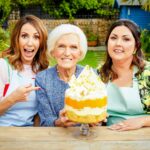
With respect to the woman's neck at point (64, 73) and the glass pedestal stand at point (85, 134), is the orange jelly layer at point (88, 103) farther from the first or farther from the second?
the woman's neck at point (64, 73)

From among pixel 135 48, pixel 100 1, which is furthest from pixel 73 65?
pixel 100 1

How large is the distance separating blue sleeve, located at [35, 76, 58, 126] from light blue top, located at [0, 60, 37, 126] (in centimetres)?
13

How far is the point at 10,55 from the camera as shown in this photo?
314 cm

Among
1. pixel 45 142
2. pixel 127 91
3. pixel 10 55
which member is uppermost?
pixel 10 55

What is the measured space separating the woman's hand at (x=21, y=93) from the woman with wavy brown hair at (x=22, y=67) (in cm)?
5

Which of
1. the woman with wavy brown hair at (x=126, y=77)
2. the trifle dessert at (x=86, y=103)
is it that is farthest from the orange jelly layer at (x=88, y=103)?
the woman with wavy brown hair at (x=126, y=77)

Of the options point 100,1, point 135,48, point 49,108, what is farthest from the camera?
point 100,1

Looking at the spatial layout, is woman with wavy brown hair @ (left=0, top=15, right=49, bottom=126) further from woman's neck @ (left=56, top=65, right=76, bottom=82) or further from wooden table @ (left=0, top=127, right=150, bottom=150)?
wooden table @ (left=0, top=127, right=150, bottom=150)

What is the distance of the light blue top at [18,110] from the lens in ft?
9.94

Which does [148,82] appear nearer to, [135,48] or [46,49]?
[135,48]

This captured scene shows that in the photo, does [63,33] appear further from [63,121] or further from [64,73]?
[63,121]

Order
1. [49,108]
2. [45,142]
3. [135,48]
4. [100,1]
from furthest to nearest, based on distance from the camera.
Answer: [100,1] → [135,48] → [49,108] → [45,142]

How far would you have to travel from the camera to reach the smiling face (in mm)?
3113

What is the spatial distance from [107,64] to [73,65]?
1.07ft
